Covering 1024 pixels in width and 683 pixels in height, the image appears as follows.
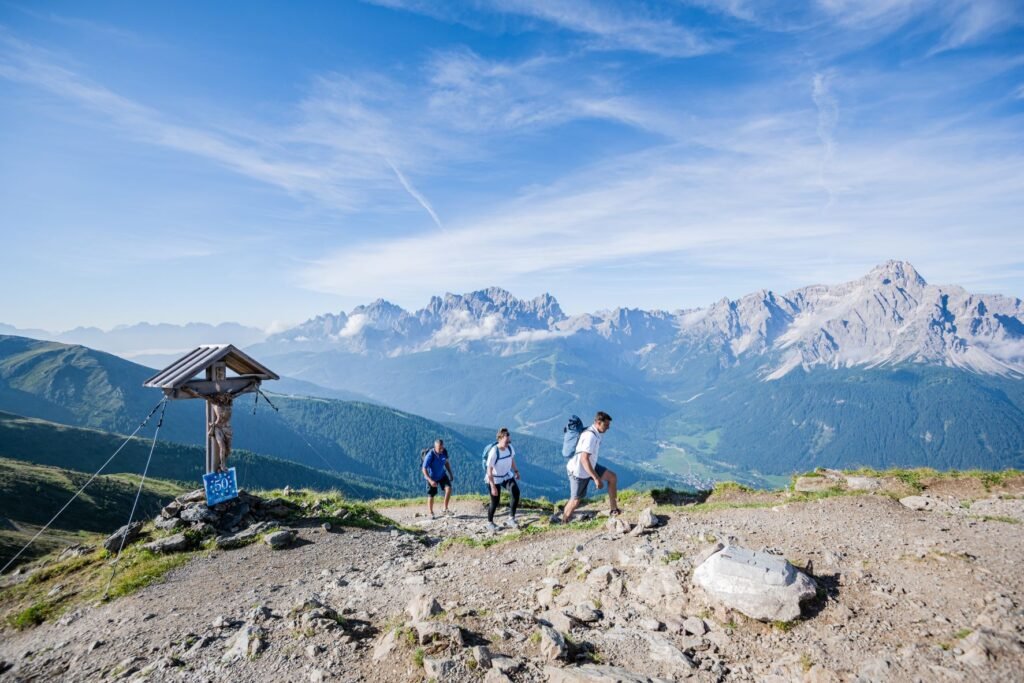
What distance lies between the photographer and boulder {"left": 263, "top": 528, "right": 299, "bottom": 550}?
48.9 ft

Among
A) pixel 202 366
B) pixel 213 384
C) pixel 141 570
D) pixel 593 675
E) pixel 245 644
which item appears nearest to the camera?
pixel 593 675

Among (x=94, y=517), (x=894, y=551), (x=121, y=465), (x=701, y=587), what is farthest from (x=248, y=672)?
(x=121, y=465)

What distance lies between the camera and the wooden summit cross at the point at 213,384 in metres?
16.6

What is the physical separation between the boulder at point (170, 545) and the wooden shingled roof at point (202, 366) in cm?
467

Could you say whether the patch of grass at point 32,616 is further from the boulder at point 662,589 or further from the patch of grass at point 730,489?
the patch of grass at point 730,489

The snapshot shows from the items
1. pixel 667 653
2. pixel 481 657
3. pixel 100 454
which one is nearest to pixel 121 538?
pixel 481 657

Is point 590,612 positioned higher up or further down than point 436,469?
further down

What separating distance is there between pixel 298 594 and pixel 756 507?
12.7m

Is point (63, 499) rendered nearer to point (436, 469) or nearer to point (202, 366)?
point (202, 366)

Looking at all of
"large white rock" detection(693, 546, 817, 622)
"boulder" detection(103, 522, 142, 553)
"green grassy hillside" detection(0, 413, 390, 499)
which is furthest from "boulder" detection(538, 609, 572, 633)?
"green grassy hillside" detection(0, 413, 390, 499)

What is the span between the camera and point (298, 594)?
12.0 meters

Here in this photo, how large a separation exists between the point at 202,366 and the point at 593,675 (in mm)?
15525

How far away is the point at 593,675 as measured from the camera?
24.1 ft

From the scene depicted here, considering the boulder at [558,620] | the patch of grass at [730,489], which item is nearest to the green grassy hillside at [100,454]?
the patch of grass at [730,489]
